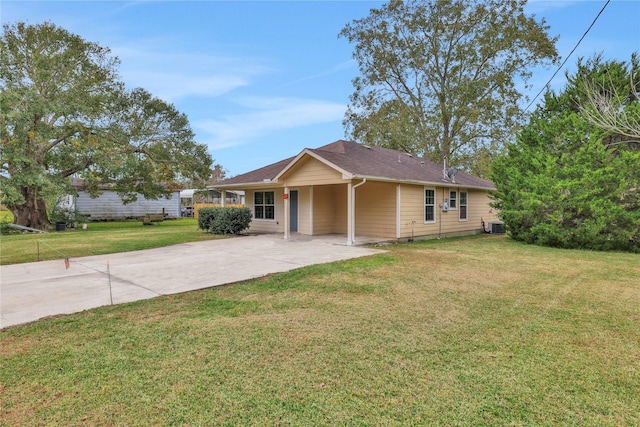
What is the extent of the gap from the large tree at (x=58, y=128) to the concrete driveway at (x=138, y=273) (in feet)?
35.0

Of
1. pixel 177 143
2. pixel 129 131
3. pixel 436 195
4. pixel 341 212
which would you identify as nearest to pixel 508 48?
pixel 436 195

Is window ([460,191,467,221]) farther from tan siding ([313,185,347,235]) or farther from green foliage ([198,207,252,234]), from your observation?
green foliage ([198,207,252,234])

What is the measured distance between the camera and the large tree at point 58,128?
51.9ft

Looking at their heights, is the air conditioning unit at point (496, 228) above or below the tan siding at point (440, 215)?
Answer: below

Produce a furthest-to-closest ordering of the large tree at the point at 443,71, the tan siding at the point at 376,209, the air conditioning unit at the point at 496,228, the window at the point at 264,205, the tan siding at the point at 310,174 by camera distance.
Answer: the large tree at the point at 443,71 → the air conditioning unit at the point at 496,228 → the window at the point at 264,205 → the tan siding at the point at 376,209 → the tan siding at the point at 310,174

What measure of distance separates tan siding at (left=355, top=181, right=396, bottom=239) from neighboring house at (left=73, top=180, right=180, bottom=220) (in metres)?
16.3

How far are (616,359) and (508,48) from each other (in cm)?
2585

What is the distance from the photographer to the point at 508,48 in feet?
76.9

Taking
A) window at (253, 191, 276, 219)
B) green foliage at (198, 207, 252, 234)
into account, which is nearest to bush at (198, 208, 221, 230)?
green foliage at (198, 207, 252, 234)

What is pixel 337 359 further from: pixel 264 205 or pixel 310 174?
pixel 264 205

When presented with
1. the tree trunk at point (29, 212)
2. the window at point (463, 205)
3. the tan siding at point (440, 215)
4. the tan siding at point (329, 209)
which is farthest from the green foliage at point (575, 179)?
the tree trunk at point (29, 212)

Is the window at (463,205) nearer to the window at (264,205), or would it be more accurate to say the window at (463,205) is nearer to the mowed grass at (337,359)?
the window at (264,205)

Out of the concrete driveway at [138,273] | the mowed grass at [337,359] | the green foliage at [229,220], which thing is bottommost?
the mowed grass at [337,359]

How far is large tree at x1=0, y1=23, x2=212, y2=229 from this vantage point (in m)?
15.8
